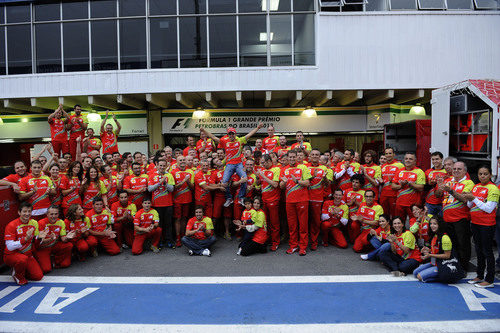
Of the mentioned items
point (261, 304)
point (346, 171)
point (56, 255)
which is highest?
point (346, 171)

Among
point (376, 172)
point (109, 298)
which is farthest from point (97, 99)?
point (376, 172)

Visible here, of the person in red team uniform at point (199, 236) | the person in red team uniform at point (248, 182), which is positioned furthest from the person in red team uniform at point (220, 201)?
the person in red team uniform at point (199, 236)

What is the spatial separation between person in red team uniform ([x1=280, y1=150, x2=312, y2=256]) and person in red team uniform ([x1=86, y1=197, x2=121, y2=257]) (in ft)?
11.8

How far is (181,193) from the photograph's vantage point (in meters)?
7.36

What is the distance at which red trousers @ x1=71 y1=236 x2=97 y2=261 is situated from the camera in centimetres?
644

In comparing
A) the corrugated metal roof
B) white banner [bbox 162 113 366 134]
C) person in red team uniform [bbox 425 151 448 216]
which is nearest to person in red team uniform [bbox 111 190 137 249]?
person in red team uniform [bbox 425 151 448 216]

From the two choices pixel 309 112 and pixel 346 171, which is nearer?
pixel 346 171

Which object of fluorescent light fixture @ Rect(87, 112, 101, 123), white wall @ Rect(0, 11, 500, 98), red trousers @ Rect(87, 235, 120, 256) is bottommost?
red trousers @ Rect(87, 235, 120, 256)

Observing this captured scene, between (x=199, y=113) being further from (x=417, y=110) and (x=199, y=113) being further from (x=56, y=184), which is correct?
(x=417, y=110)

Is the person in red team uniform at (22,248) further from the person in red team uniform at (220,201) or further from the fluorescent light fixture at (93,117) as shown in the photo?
the fluorescent light fixture at (93,117)

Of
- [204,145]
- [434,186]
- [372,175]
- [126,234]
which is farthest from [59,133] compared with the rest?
[434,186]

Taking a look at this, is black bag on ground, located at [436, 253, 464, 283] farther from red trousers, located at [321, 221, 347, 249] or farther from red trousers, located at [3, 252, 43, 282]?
red trousers, located at [3, 252, 43, 282]

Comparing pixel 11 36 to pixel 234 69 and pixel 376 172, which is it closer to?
pixel 234 69

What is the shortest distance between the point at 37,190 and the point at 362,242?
6340 mm
